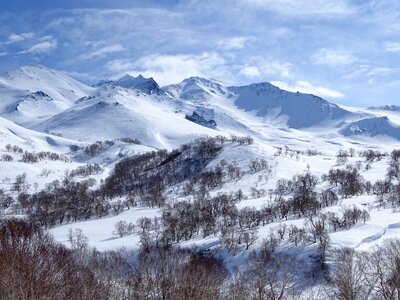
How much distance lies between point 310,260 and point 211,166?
425ft

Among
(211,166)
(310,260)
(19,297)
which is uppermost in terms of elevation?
(211,166)

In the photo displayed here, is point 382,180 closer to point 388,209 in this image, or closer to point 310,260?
point 388,209

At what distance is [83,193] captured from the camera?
178250 mm

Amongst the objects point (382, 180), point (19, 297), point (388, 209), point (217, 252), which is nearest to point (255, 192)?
point (382, 180)

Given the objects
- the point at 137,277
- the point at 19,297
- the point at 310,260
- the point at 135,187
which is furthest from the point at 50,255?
the point at 135,187

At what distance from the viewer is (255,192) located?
502ft

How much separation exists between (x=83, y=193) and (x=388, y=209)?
113313 mm

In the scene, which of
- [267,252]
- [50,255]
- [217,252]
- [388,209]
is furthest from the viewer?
[388,209]

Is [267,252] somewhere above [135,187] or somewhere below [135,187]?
below

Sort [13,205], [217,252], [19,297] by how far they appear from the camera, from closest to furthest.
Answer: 1. [19,297]
2. [217,252]
3. [13,205]

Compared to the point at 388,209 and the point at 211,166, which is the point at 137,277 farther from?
the point at 211,166

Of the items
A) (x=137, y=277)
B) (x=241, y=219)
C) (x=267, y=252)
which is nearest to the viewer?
(x=137, y=277)

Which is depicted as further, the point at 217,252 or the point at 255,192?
the point at 255,192

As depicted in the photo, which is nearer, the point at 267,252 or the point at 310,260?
the point at 310,260
